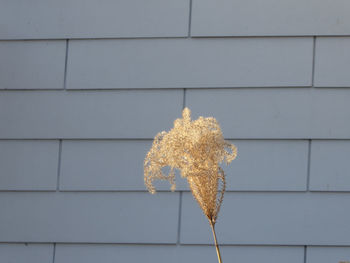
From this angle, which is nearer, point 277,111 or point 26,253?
point 277,111

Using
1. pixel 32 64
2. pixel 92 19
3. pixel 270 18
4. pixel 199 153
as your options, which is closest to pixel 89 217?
pixel 32 64

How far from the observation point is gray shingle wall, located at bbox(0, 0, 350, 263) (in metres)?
3.41

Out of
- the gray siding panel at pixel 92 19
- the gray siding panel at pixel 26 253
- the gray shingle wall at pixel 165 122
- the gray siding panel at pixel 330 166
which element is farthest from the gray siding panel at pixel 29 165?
the gray siding panel at pixel 330 166

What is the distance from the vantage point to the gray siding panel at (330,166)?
3.38 metres

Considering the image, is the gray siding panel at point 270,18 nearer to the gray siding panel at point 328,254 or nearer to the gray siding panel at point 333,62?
the gray siding panel at point 333,62

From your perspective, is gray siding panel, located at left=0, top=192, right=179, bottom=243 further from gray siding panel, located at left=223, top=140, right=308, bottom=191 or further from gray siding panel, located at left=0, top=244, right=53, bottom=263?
gray siding panel, located at left=223, top=140, right=308, bottom=191

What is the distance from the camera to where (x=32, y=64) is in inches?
145

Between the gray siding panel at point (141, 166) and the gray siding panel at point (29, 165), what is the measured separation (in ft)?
0.21

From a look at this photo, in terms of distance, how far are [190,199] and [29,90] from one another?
1032 mm

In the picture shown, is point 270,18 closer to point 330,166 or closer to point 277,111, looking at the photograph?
point 277,111

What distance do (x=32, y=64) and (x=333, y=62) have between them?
5.13 ft

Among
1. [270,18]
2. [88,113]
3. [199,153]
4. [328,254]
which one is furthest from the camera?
[88,113]

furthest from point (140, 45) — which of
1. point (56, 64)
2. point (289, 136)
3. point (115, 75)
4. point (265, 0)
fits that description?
point (289, 136)

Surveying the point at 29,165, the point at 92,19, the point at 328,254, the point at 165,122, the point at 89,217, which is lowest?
the point at 328,254
